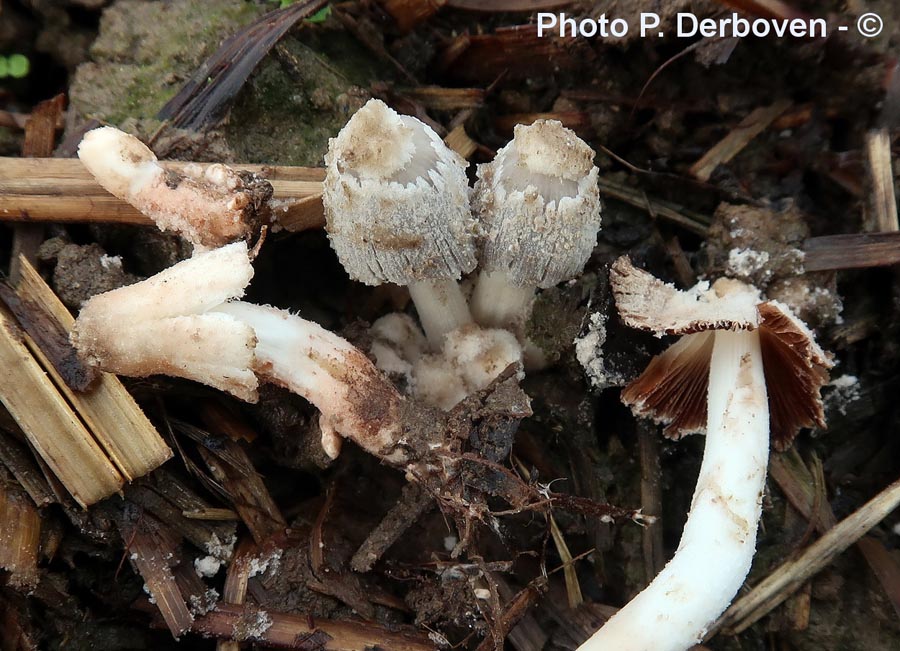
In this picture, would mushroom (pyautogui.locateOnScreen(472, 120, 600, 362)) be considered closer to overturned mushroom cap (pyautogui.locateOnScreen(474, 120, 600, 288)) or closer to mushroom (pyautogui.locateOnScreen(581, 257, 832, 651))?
overturned mushroom cap (pyautogui.locateOnScreen(474, 120, 600, 288))

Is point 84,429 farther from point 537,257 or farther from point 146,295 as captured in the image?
point 537,257

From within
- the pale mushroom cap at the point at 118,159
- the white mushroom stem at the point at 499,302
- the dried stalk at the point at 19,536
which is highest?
the pale mushroom cap at the point at 118,159

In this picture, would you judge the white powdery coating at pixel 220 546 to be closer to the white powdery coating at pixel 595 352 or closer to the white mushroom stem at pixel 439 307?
the white mushroom stem at pixel 439 307

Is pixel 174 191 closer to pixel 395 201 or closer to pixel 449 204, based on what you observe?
pixel 395 201

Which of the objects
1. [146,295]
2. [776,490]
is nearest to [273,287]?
[146,295]

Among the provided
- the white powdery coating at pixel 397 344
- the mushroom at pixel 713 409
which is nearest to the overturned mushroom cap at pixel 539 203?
the mushroom at pixel 713 409

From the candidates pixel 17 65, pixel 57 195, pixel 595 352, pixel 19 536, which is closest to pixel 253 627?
→ pixel 19 536
